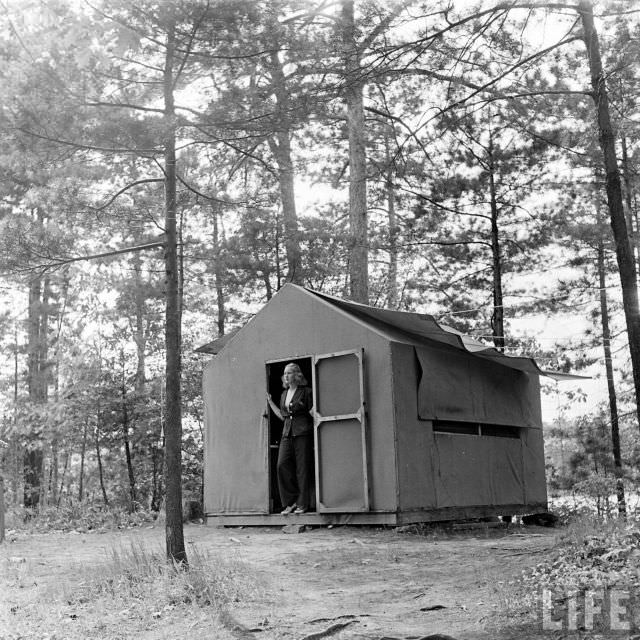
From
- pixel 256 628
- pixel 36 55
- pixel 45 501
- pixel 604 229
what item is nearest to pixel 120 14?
pixel 36 55

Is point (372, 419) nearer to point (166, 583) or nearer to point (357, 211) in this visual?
point (166, 583)

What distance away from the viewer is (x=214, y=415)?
33.9 ft

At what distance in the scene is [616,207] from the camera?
26.3ft

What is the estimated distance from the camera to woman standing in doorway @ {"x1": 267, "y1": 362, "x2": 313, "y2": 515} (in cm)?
905

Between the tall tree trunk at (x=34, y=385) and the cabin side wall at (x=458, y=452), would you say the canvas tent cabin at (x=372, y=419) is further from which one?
the tall tree trunk at (x=34, y=385)

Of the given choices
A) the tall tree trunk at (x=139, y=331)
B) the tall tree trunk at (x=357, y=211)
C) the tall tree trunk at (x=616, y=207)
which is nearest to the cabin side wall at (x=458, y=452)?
the tall tree trunk at (x=616, y=207)

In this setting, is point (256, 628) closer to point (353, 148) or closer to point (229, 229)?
point (353, 148)

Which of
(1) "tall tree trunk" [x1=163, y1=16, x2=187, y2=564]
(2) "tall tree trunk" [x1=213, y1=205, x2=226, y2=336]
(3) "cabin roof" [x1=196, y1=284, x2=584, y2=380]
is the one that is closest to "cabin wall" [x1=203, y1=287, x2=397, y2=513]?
(3) "cabin roof" [x1=196, y1=284, x2=584, y2=380]

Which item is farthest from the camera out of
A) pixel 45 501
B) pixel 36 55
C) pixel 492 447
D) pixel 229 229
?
pixel 229 229

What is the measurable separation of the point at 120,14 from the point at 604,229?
11255 mm

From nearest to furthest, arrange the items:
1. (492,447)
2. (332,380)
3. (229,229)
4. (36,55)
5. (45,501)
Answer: (36,55) → (332,380) → (492,447) → (45,501) → (229,229)

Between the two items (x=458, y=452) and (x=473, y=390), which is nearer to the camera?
(x=458, y=452)

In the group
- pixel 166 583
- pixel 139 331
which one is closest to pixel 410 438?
pixel 166 583

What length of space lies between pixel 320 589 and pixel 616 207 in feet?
16.1
